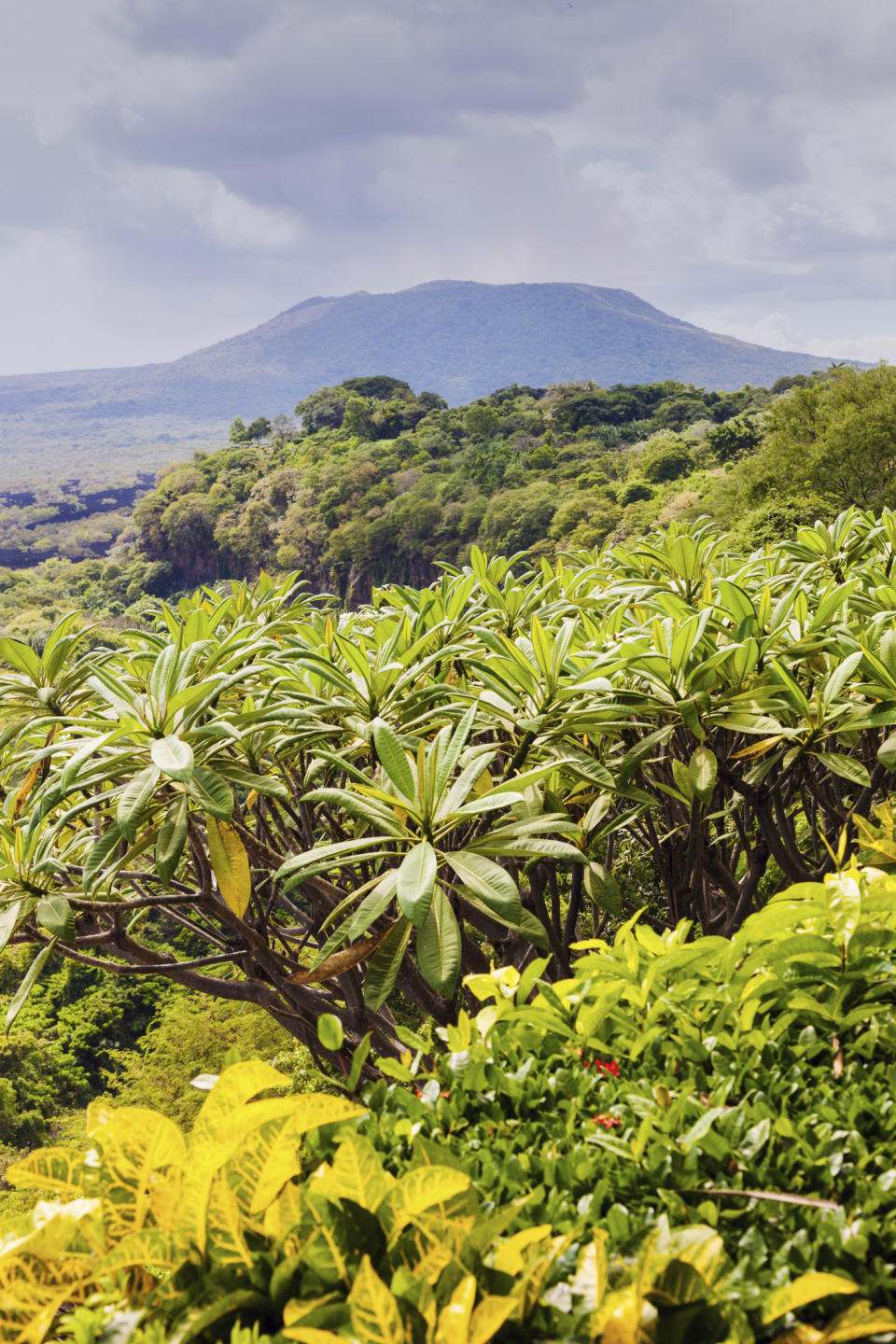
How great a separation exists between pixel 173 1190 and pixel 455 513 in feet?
170

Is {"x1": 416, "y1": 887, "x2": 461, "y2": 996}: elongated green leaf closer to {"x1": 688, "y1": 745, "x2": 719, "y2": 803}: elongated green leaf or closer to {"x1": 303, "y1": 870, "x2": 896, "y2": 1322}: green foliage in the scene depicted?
{"x1": 303, "y1": 870, "x2": 896, "y2": 1322}: green foliage

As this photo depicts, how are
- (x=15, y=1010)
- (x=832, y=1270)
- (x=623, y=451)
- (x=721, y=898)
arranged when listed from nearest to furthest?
(x=832, y=1270) → (x=15, y=1010) → (x=721, y=898) → (x=623, y=451)

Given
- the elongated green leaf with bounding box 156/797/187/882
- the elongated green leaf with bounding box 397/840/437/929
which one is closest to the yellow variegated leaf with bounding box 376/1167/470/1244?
the elongated green leaf with bounding box 397/840/437/929

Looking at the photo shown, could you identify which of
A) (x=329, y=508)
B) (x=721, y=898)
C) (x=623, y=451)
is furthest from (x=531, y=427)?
(x=721, y=898)

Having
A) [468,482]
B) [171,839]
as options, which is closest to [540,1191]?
[171,839]

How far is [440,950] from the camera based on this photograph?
54.1 inches

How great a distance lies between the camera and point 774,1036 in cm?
92

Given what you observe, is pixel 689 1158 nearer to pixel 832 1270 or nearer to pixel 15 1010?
pixel 832 1270

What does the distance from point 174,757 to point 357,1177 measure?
96cm

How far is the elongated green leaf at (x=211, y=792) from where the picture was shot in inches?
60.4

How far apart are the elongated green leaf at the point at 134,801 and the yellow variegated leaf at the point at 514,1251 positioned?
1097 millimetres

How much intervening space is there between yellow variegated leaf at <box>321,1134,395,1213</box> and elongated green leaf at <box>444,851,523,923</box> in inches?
25.5

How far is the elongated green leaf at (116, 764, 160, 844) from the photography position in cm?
150

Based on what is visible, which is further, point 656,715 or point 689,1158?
point 656,715
